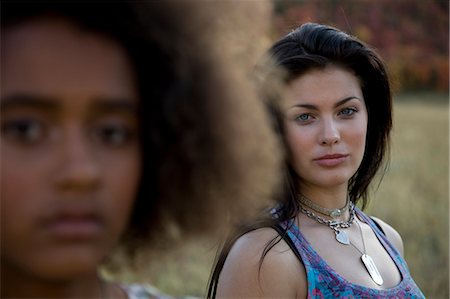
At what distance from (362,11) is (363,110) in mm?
14438

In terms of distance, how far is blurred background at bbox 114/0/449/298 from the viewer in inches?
65.2

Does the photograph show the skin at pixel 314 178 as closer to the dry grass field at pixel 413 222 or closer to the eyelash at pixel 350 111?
the eyelash at pixel 350 111

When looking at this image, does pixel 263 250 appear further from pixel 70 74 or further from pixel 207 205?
pixel 70 74

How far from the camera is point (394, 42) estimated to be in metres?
17.9

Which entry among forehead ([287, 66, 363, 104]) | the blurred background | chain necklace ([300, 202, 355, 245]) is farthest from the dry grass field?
forehead ([287, 66, 363, 104])

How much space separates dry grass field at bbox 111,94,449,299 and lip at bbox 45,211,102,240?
38cm

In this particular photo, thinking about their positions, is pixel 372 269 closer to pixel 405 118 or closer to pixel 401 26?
pixel 405 118

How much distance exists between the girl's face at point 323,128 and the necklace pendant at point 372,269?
0.90ft

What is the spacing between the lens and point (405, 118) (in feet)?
56.7

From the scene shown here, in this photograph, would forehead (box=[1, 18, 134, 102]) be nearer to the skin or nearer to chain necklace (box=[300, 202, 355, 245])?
the skin

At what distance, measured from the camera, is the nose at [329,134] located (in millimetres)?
2443

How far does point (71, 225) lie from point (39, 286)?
7.8 inches

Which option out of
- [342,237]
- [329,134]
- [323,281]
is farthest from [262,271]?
[329,134]

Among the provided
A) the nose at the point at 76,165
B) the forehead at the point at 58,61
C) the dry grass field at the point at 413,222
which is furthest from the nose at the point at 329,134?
the nose at the point at 76,165
